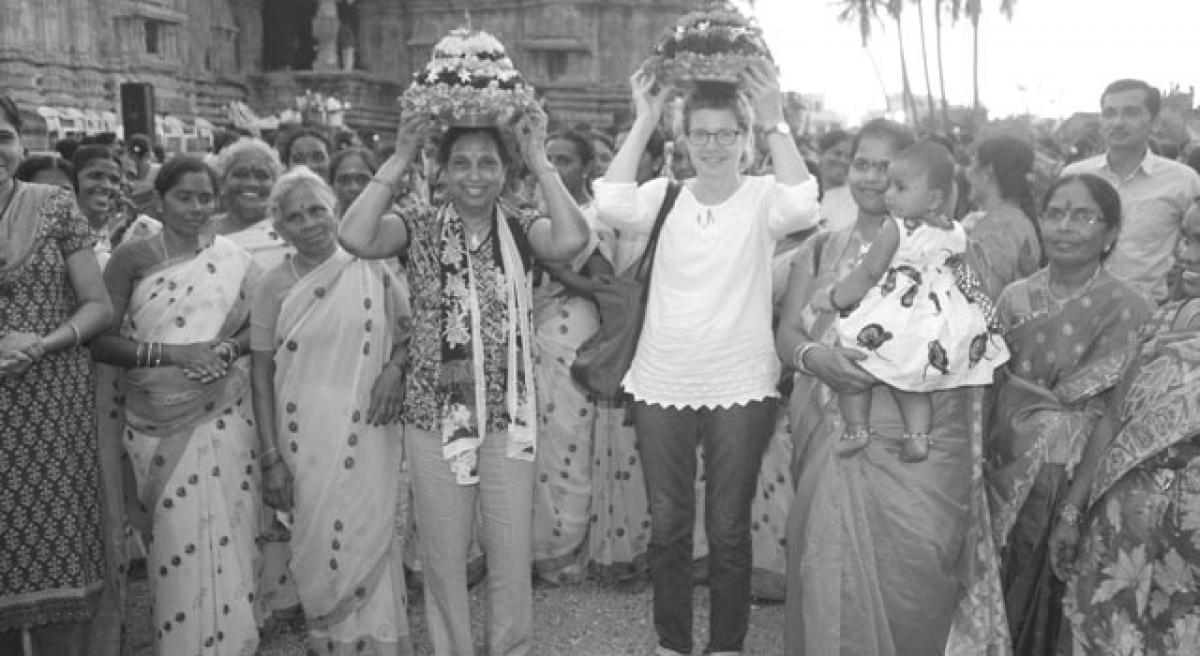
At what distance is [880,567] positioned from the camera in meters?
3.42

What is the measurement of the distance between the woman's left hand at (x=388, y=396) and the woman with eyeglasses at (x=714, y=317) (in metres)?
0.81

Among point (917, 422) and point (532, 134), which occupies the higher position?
point (532, 134)

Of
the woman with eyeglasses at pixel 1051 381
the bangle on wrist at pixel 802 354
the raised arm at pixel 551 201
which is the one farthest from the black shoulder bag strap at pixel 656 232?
the woman with eyeglasses at pixel 1051 381

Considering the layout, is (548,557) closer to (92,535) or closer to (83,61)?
(92,535)

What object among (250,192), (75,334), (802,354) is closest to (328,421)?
(75,334)

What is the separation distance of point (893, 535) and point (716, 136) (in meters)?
1.46

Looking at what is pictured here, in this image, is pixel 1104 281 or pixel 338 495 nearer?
pixel 1104 281

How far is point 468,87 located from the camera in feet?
10.8

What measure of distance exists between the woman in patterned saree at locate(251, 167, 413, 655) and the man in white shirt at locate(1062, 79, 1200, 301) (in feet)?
11.2

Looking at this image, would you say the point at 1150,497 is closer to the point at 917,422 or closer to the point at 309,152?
the point at 917,422

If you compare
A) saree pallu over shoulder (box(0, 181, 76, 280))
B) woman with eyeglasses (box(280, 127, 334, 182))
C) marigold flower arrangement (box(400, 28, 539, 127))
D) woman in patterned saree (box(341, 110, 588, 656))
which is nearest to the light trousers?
woman in patterned saree (box(341, 110, 588, 656))

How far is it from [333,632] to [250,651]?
306mm

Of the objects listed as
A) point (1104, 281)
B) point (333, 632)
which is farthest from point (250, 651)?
point (1104, 281)

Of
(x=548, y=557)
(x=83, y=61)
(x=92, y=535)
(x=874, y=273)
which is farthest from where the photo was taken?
(x=83, y=61)
